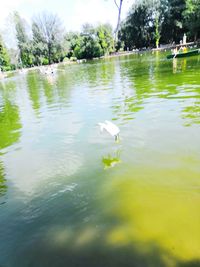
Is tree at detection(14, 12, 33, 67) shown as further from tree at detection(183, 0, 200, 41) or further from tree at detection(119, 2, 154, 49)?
tree at detection(183, 0, 200, 41)

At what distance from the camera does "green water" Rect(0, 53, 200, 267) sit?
144 inches

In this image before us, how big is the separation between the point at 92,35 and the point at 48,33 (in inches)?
629

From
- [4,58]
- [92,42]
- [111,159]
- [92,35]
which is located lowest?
[111,159]

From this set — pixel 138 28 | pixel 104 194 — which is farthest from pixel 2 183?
pixel 138 28

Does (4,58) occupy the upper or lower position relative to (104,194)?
upper

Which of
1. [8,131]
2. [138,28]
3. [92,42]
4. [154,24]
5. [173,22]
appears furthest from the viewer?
[138,28]

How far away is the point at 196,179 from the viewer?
5059 millimetres

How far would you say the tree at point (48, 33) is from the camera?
78375 millimetres

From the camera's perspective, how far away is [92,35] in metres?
85.7

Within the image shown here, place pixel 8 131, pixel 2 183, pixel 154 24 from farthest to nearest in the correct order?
pixel 154 24, pixel 8 131, pixel 2 183

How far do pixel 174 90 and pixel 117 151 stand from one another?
8.17 metres

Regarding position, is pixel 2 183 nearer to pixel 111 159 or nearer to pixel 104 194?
pixel 104 194

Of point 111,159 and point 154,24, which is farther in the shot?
point 154,24

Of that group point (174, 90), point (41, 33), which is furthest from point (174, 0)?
point (174, 90)
